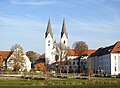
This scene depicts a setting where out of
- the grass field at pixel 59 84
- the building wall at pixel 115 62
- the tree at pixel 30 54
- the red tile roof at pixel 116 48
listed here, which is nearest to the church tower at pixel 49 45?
the tree at pixel 30 54

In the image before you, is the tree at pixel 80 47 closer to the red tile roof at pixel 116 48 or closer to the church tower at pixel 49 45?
the red tile roof at pixel 116 48

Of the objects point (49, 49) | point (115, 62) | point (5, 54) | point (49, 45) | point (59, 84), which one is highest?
point (49, 45)

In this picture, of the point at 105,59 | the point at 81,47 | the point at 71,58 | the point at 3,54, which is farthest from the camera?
the point at 71,58

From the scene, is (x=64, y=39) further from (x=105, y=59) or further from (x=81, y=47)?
(x=105, y=59)

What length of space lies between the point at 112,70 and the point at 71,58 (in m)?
50.8

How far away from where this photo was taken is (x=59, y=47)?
11125cm

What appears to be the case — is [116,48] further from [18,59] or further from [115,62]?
[18,59]

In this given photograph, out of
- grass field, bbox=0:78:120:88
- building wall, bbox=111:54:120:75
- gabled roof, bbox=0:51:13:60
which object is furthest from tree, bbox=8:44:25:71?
grass field, bbox=0:78:120:88

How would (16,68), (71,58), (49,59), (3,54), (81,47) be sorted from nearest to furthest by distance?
(16,68)
(81,47)
(3,54)
(49,59)
(71,58)

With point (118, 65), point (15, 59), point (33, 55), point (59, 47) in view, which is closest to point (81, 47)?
point (59, 47)

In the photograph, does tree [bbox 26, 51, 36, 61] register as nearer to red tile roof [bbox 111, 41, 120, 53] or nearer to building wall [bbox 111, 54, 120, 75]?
red tile roof [bbox 111, 41, 120, 53]

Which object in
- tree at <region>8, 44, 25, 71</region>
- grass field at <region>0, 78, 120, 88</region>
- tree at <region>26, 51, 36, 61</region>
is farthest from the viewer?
tree at <region>26, 51, 36, 61</region>

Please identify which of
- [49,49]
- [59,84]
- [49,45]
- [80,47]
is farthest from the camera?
[49,45]

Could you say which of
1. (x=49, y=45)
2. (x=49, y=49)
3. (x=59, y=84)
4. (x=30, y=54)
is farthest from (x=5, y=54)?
(x=59, y=84)
